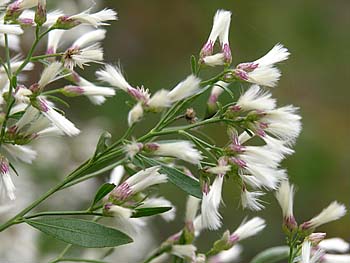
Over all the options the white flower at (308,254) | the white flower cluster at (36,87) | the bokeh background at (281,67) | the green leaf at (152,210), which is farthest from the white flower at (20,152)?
the bokeh background at (281,67)

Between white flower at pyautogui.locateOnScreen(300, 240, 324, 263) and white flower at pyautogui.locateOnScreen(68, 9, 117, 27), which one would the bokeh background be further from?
white flower at pyautogui.locateOnScreen(68, 9, 117, 27)

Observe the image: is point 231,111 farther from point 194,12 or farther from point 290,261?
point 194,12

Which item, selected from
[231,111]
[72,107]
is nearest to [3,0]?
[231,111]

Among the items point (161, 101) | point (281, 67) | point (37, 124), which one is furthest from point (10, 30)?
point (281, 67)

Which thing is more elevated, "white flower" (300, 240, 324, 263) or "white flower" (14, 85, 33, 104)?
"white flower" (14, 85, 33, 104)

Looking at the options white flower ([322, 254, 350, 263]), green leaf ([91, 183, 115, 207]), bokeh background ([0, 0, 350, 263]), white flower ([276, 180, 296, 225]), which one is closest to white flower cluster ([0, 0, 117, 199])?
green leaf ([91, 183, 115, 207])

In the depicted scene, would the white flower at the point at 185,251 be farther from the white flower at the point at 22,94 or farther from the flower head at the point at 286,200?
the white flower at the point at 22,94
